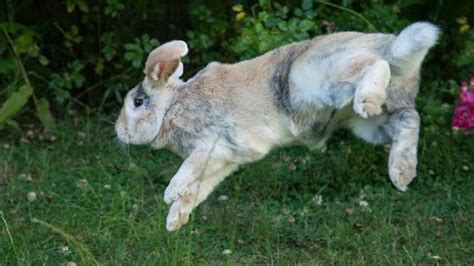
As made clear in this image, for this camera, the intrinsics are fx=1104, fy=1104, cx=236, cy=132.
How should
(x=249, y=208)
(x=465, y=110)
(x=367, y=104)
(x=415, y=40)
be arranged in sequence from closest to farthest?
(x=367, y=104)
(x=415, y=40)
(x=249, y=208)
(x=465, y=110)

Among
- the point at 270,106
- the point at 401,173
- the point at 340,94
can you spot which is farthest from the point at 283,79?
the point at 401,173

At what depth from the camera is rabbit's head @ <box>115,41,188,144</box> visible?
472cm

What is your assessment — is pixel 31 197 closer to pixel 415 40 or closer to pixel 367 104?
pixel 367 104

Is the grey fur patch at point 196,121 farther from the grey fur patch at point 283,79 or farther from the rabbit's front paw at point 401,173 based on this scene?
the rabbit's front paw at point 401,173

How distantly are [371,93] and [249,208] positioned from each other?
1.48 m

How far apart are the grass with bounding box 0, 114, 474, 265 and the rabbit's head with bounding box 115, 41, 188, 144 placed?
369 millimetres

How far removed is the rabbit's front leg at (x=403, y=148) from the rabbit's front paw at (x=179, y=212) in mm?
833

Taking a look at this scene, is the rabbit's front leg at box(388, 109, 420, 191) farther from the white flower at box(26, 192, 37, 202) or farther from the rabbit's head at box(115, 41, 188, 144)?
the white flower at box(26, 192, 37, 202)

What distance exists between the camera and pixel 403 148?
4469 millimetres

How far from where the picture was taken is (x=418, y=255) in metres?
4.62

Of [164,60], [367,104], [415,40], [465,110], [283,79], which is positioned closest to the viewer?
[367,104]

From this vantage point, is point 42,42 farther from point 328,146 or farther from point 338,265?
point 338,265

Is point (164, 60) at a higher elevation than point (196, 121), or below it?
higher

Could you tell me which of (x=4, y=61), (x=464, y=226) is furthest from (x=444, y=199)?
(x=4, y=61)
